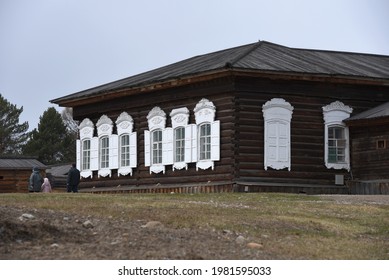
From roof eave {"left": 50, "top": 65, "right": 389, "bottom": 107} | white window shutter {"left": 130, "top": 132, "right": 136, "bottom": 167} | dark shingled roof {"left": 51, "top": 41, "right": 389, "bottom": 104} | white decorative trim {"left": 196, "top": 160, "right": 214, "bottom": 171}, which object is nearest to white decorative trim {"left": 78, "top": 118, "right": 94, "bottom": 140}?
dark shingled roof {"left": 51, "top": 41, "right": 389, "bottom": 104}

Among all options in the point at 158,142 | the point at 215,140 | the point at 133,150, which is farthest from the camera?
the point at 133,150

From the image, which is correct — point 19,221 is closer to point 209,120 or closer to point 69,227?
point 69,227

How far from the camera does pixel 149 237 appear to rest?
1504cm

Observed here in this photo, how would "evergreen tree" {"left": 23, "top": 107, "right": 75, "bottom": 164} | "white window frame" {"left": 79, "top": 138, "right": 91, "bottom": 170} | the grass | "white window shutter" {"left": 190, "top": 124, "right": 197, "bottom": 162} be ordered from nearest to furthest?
the grass
"white window shutter" {"left": 190, "top": 124, "right": 197, "bottom": 162}
"white window frame" {"left": 79, "top": 138, "right": 91, "bottom": 170}
"evergreen tree" {"left": 23, "top": 107, "right": 75, "bottom": 164}

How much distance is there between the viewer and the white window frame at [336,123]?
31766 mm

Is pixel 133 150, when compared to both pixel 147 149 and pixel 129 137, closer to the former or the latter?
pixel 129 137

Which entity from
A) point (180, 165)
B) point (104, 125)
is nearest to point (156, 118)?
point (180, 165)

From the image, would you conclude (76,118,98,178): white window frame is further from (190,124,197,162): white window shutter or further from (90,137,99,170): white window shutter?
(190,124,197,162): white window shutter

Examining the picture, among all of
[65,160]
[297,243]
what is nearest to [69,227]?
[297,243]

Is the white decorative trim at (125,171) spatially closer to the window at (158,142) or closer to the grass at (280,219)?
the window at (158,142)

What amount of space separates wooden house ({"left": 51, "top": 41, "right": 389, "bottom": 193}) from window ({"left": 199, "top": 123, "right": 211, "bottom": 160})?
33 mm

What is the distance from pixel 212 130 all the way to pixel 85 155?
31.3 feet

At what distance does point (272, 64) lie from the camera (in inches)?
1228

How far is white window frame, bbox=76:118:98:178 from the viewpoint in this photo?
3819cm
